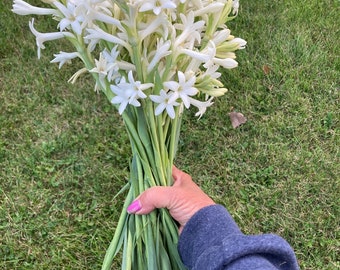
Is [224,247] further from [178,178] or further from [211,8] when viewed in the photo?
[211,8]

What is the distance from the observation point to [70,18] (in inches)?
35.9

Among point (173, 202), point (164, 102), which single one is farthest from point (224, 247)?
point (164, 102)

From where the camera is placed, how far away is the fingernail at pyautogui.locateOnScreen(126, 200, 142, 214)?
1.10 meters

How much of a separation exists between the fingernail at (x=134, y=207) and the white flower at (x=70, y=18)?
0.43 meters

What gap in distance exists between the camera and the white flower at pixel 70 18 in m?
0.89

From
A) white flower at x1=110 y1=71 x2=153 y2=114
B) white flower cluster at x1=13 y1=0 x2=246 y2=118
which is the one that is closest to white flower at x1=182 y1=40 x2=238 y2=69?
white flower cluster at x1=13 y1=0 x2=246 y2=118

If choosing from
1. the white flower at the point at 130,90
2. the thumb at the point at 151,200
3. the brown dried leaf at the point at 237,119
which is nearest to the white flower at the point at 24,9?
the white flower at the point at 130,90

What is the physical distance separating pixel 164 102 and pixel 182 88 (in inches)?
2.0

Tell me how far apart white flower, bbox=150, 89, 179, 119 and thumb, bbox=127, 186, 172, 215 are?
0.22 meters

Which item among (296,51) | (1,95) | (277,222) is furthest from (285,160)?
(1,95)

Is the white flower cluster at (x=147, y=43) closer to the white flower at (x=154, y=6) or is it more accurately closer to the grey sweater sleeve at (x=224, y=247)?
the white flower at (x=154, y=6)

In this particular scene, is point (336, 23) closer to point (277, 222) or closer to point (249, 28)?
point (249, 28)

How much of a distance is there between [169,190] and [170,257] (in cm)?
18

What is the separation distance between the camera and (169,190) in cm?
111
